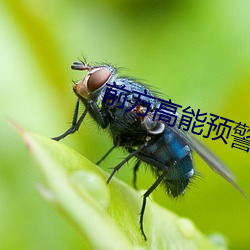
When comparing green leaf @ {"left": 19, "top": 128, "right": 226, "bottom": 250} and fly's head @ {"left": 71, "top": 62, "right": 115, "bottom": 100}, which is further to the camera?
fly's head @ {"left": 71, "top": 62, "right": 115, "bottom": 100}

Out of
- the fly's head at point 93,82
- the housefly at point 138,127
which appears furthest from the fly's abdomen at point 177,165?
the fly's head at point 93,82

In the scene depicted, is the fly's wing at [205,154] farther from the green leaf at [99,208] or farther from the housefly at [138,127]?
the green leaf at [99,208]

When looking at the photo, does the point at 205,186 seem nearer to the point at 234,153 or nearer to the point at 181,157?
the point at 234,153

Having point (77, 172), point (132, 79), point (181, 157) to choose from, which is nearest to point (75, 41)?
point (132, 79)

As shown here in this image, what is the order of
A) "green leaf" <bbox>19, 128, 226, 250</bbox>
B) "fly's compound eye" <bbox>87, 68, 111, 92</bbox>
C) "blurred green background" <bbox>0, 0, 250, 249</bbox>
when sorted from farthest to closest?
"blurred green background" <bbox>0, 0, 250, 249</bbox> → "fly's compound eye" <bbox>87, 68, 111, 92</bbox> → "green leaf" <bbox>19, 128, 226, 250</bbox>

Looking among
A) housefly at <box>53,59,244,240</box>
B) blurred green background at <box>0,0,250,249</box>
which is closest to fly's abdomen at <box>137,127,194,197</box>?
housefly at <box>53,59,244,240</box>

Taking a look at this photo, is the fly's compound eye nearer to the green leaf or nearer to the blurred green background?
the blurred green background
